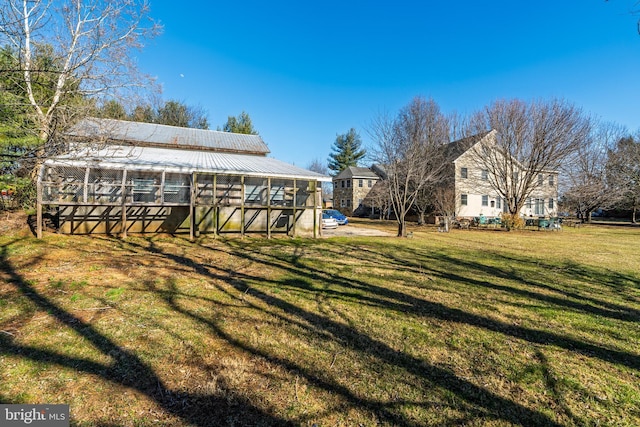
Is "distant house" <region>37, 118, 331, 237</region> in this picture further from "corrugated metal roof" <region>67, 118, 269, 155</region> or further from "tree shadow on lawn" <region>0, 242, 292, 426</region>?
"tree shadow on lawn" <region>0, 242, 292, 426</region>

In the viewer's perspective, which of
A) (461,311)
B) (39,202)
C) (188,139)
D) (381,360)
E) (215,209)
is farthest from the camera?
(188,139)

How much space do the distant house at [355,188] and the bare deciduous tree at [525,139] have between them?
15.0 metres

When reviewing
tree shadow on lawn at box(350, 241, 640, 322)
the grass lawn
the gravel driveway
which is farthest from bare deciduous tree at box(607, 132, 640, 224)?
the grass lawn

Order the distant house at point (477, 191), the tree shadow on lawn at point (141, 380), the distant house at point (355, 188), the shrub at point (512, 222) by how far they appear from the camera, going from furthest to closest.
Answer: the distant house at point (355, 188)
the distant house at point (477, 191)
the shrub at point (512, 222)
the tree shadow on lawn at point (141, 380)

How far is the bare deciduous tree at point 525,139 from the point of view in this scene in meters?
19.1

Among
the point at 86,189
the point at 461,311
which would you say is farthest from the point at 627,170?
the point at 86,189

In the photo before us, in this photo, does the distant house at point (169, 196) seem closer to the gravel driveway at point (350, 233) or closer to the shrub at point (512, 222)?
the gravel driveway at point (350, 233)

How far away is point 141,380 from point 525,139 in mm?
24027

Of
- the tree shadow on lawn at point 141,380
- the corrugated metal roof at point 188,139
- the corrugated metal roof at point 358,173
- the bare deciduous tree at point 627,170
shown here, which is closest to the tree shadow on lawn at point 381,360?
the tree shadow on lawn at point 141,380

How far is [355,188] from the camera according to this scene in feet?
118

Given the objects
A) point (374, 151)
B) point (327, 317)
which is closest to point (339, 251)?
point (327, 317)

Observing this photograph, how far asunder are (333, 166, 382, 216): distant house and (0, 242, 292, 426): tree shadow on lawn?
108 ft

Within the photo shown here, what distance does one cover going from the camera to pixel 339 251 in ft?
32.1

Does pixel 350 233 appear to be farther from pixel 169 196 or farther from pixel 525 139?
pixel 525 139
